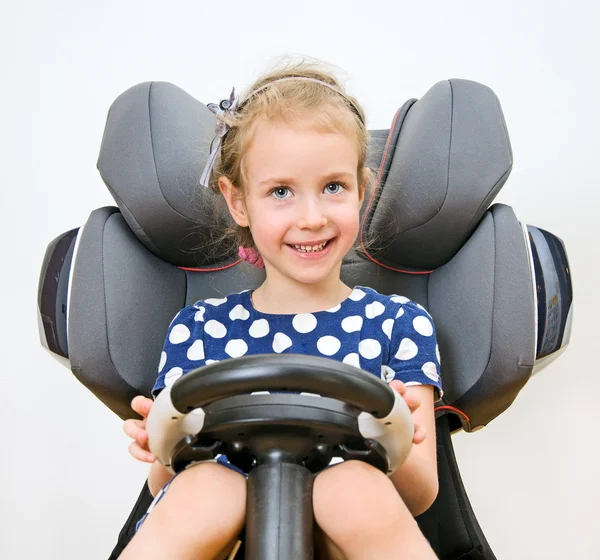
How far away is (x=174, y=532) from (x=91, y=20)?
1408mm

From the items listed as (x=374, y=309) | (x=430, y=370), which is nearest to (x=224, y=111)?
(x=374, y=309)

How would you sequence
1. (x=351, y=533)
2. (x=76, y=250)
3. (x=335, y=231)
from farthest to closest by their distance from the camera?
1. (x=76, y=250)
2. (x=335, y=231)
3. (x=351, y=533)

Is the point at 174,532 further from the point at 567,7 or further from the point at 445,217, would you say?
the point at 567,7

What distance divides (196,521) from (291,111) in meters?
0.55

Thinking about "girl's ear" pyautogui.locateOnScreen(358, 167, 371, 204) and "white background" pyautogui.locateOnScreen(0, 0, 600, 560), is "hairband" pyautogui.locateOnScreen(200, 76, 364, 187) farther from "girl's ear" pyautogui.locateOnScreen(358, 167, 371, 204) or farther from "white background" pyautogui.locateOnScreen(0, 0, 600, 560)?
"white background" pyautogui.locateOnScreen(0, 0, 600, 560)

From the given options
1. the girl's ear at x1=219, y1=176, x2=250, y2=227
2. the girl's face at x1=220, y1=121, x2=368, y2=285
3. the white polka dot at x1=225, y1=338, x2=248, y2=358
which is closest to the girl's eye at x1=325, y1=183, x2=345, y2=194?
the girl's face at x1=220, y1=121, x2=368, y2=285

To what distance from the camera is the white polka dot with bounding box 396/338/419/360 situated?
113 centimetres

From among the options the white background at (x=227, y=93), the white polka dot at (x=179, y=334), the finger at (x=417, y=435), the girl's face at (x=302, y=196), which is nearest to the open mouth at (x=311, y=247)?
the girl's face at (x=302, y=196)

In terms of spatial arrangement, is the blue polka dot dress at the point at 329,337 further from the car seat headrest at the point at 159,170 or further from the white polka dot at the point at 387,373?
the car seat headrest at the point at 159,170

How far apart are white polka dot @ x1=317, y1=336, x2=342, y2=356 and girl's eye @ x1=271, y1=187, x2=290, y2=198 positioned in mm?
205

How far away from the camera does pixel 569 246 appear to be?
1795mm

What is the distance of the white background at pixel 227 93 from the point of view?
1.78 m

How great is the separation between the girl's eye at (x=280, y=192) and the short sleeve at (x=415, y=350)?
24 cm

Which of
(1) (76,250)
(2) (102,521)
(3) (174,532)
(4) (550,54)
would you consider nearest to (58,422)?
(2) (102,521)
